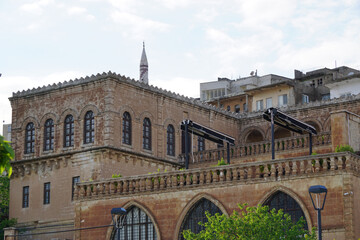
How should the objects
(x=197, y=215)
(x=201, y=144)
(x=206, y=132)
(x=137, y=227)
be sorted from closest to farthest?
(x=197, y=215), (x=137, y=227), (x=206, y=132), (x=201, y=144)

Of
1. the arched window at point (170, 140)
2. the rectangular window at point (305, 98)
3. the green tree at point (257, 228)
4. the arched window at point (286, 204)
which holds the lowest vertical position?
the green tree at point (257, 228)

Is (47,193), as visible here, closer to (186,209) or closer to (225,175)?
(186,209)

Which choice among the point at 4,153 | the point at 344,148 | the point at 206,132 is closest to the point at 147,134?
the point at 206,132

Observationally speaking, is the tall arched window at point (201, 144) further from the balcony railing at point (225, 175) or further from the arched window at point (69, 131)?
the balcony railing at point (225, 175)

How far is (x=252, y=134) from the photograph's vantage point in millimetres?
51531

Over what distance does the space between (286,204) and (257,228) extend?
3616 millimetres

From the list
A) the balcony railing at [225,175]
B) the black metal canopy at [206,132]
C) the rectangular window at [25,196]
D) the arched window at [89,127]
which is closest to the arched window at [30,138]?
the rectangular window at [25,196]

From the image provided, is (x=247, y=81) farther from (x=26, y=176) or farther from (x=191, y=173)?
(x=191, y=173)

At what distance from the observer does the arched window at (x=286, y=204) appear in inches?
1101

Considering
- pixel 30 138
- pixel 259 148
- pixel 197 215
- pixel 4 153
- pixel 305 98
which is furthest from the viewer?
pixel 305 98

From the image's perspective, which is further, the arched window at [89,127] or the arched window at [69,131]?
the arched window at [69,131]

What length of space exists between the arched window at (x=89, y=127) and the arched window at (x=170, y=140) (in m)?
5.15

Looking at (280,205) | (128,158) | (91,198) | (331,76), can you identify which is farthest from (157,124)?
(331,76)

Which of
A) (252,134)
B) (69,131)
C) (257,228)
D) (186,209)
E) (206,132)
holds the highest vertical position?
(252,134)
